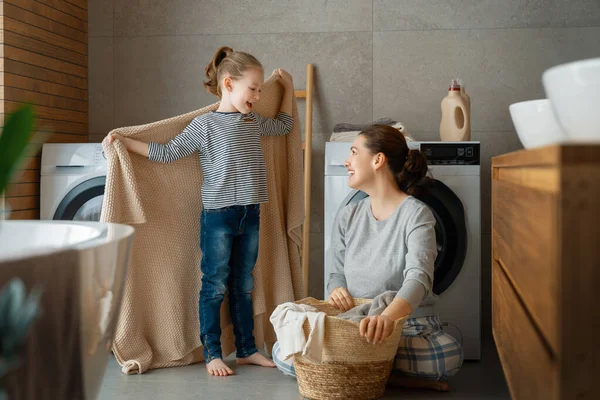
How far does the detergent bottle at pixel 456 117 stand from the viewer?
2.96 meters

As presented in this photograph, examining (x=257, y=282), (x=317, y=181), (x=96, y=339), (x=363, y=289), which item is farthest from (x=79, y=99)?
(x=96, y=339)

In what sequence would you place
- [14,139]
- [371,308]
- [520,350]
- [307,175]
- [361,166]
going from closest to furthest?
[14,139], [520,350], [371,308], [361,166], [307,175]

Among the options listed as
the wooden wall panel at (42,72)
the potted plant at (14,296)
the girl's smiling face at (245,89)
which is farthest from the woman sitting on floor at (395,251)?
the potted plant at (14,296)

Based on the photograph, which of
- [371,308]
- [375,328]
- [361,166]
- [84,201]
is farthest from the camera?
[84,201]

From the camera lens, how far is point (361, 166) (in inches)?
95.3

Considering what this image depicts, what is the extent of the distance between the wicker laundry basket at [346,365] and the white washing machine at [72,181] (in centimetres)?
121

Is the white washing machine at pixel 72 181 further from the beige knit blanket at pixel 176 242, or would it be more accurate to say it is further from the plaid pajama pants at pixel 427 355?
the plaid pajama pants at pixel 427 355

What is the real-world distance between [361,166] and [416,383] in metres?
0.73

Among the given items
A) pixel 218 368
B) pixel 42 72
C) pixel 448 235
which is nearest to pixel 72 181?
pixel 42 72

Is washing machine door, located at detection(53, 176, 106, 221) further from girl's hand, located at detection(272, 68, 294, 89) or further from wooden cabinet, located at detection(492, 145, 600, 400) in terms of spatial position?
wooden cabinet, located at detection(492, 145, 600, 400)

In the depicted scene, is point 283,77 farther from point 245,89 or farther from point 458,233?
point 458,233

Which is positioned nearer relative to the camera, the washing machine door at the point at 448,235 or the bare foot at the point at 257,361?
the bare foot at the point at 257,361

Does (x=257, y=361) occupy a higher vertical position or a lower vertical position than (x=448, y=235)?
lower

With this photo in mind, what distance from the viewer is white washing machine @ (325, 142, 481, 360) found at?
273 cm
